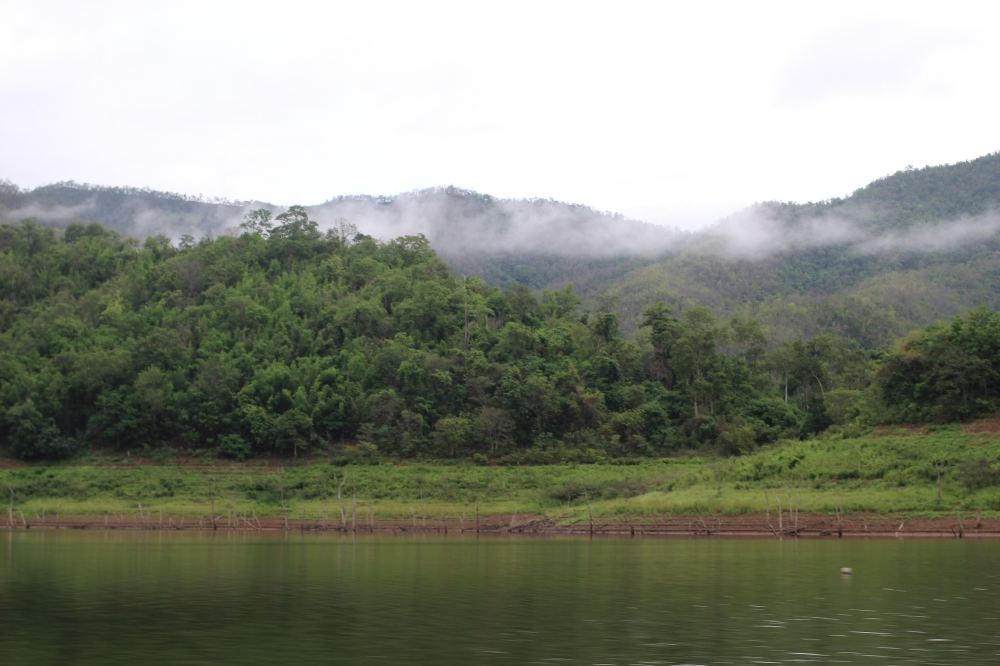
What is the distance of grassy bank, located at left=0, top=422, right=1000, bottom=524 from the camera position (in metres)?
55.5

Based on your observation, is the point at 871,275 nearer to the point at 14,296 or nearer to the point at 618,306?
the point at 618,306

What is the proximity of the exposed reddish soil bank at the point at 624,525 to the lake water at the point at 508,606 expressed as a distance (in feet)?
18.6

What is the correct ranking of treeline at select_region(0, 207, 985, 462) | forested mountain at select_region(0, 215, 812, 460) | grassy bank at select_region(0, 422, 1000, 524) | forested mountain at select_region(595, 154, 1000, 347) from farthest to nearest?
forested mountain at select_region(595, 154, 1000, 347)
forested mountain at select_region(0, 215, 812, 460)
treeline at select_region(0, 207, 985, 462)
grassy bank at select_region(0, 422, 1000, 524)

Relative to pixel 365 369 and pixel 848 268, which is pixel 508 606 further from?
pixel 848 268

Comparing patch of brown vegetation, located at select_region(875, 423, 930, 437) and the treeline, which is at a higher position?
the treeline

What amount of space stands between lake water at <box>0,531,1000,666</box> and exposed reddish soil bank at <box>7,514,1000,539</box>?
567cm

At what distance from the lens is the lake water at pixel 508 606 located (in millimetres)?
19672

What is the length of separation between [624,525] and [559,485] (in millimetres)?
12751

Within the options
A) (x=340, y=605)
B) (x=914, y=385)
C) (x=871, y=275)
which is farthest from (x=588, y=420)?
(x=871, y=275)

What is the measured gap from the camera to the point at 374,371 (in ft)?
296

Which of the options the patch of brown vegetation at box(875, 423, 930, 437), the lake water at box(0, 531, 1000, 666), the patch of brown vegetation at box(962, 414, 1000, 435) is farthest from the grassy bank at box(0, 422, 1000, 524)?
the lake water at box(0, 531, 1000, 666)

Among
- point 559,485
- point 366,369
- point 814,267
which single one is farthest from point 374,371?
point 814,267

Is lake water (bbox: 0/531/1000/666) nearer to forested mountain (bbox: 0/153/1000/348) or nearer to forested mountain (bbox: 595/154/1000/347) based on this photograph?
forested mountain (bbox: 595/154/1000/347)

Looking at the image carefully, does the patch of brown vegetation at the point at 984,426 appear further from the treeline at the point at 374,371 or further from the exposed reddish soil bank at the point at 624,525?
the exposed reddish soil bank at the point at 624,525
